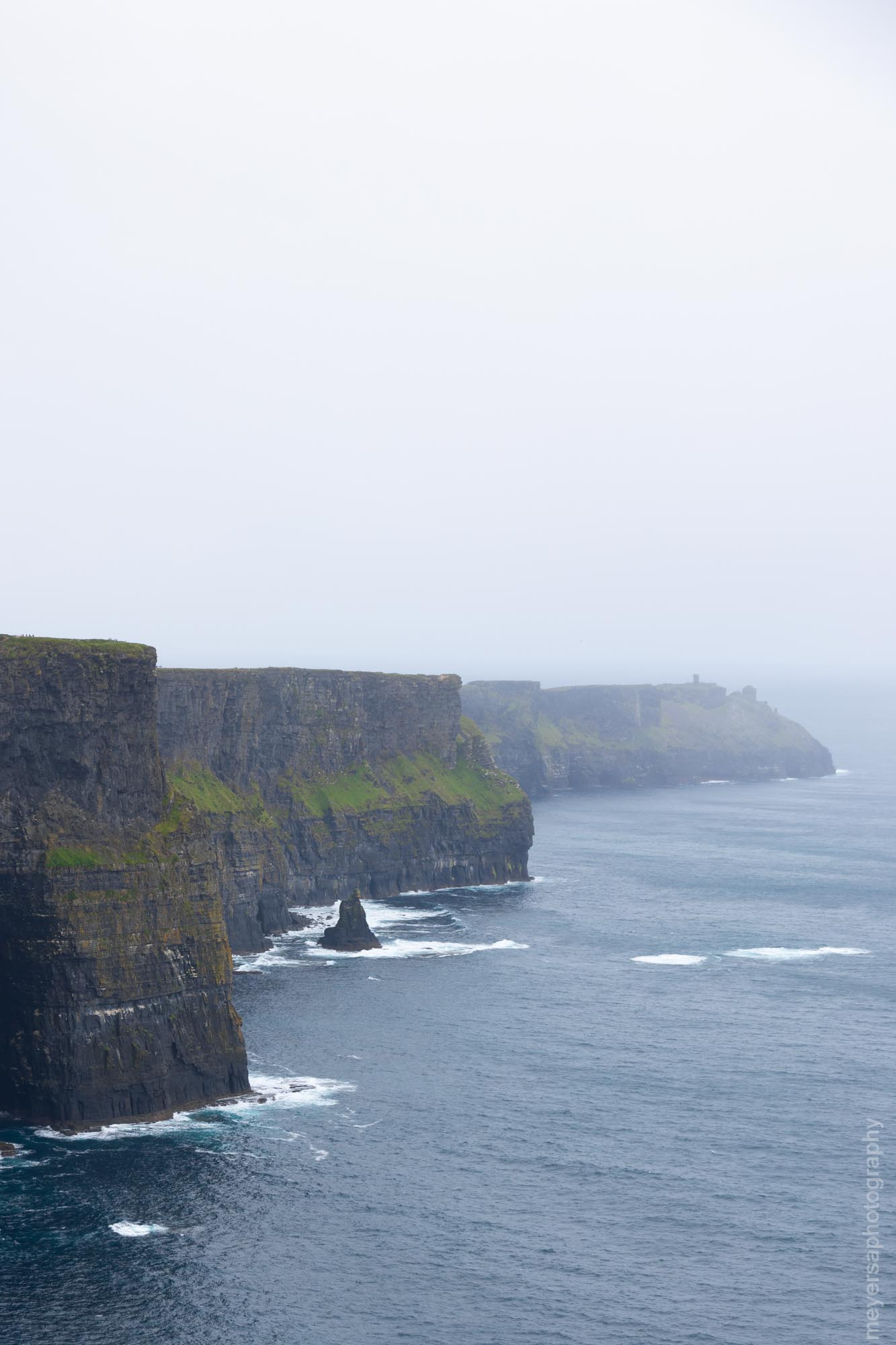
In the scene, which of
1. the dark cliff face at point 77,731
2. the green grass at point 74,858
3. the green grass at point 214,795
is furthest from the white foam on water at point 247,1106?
the green grass at point 214,795

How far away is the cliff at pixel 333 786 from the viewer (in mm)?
143250

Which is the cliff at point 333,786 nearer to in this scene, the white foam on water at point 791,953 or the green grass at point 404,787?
the green grass at point 404,787

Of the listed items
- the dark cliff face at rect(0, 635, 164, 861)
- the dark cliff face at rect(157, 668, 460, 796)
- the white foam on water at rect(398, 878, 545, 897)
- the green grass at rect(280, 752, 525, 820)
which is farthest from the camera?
the white foam on water at rect(398, 878, 545, 897)

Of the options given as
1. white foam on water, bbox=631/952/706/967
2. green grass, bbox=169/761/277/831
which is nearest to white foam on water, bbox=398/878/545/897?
green grass, bbox=169/761/277/831

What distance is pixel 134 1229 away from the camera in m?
72.9

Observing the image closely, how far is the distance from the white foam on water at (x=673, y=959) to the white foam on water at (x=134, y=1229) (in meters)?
67.5

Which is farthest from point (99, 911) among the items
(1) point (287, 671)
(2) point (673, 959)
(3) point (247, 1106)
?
(1) point (287, 671)

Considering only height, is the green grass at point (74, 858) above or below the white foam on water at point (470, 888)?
above

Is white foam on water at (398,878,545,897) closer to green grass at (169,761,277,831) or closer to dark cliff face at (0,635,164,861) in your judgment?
green grass at (169,761,277,831)

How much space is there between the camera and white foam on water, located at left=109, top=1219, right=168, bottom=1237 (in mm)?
72369

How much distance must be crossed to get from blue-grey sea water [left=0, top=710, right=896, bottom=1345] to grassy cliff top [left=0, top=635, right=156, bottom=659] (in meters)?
25.4

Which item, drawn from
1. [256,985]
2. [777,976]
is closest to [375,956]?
[256,985]

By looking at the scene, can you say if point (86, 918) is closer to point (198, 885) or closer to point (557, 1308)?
point (198, 885)

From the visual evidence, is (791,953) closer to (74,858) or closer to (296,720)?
(296,720)
